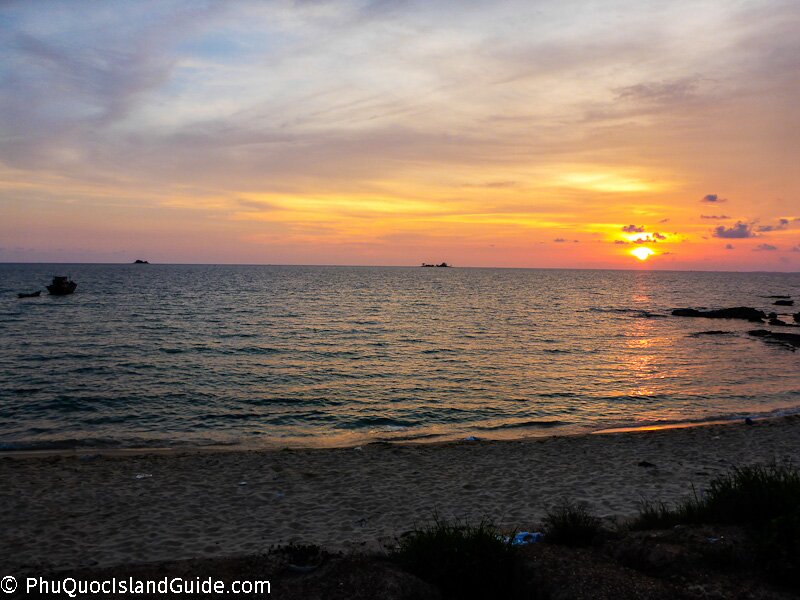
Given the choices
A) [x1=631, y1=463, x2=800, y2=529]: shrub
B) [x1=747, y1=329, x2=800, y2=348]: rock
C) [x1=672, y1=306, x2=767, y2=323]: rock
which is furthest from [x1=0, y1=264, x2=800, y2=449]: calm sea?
[x1=631, y1=463, x2=800, y2=529]: shrub

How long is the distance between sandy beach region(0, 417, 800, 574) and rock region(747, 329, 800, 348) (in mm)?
32995

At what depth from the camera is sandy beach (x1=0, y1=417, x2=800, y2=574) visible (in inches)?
418

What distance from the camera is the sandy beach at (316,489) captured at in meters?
10.6

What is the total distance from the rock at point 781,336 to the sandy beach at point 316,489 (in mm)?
32995

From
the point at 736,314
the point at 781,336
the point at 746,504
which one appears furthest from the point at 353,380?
the point at 736,314

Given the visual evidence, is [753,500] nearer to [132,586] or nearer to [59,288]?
[132,586]

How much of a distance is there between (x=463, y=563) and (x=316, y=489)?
7359mm

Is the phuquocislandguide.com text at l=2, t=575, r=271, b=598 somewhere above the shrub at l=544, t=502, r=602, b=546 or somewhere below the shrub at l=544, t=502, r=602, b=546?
below

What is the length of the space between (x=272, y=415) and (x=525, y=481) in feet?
39.4

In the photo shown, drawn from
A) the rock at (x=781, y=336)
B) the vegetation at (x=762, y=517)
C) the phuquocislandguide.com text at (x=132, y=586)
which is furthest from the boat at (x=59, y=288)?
the vegetation at (x=762, y=517)

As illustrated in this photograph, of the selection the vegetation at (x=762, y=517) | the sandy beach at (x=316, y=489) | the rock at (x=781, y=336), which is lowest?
the sandy beach at (x=316, y=489)

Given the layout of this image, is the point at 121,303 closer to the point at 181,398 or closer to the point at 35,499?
the point at 181,398

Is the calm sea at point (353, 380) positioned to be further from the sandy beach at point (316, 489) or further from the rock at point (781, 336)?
the sandy beach at point (316, 489)

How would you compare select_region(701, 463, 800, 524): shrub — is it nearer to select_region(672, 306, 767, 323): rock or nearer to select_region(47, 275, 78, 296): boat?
select_region(672, 306, 767, 323): rock
